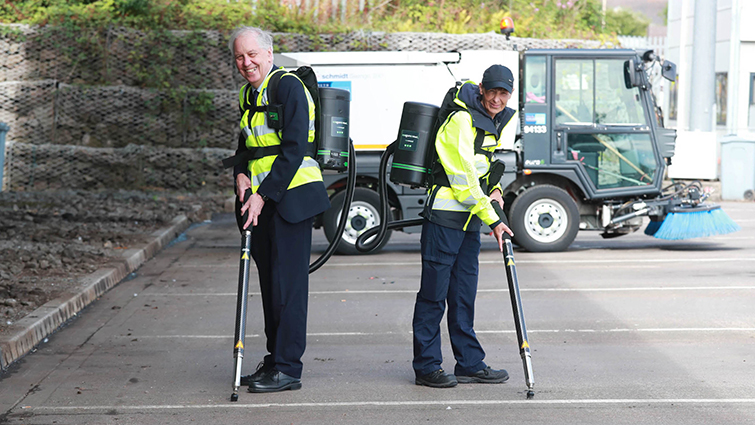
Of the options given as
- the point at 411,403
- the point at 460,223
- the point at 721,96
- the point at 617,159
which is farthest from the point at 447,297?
the point at 721,96

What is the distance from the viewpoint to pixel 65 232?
11844 millimetres

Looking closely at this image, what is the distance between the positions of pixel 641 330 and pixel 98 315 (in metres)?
4.64

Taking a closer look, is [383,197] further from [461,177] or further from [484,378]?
[484,378]

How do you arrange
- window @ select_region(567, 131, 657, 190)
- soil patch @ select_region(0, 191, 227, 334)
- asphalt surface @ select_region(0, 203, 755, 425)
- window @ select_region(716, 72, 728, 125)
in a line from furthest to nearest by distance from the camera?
1. window @ select_region(716, 72, 728, 125)
2. window @ select_region(567, 131, 657, 190)
3. soil patch @ select_region(0, 191, 227, 334)
4. asphalt surface @ select_region(0, 203, 755, 425)

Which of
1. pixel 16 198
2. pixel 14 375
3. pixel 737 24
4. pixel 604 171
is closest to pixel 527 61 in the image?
pixel 604 171

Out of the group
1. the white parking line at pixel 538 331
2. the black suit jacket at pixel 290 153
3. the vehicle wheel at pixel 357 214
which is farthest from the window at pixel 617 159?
the black suit jacket at pixel 290 153

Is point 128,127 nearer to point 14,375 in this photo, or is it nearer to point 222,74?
point 222,74

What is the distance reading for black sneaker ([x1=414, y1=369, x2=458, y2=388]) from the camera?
5691 mm

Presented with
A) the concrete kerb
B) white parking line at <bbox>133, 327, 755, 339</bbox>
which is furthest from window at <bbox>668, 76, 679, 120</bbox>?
white parking line at <bbox>133, 327, 755, 339</bbox>

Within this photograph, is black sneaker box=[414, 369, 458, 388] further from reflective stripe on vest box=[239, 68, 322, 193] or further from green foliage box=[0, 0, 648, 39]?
green foliage box=[0, 0, 648, 39]

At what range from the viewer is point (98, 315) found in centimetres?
812

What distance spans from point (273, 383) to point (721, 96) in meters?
23.8

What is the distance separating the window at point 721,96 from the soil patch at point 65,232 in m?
15.5

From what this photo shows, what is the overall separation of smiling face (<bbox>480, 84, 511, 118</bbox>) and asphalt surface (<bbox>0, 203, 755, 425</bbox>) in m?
1.72
